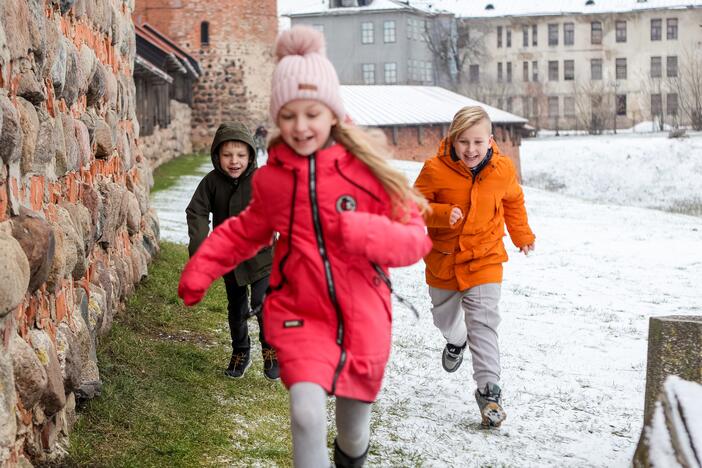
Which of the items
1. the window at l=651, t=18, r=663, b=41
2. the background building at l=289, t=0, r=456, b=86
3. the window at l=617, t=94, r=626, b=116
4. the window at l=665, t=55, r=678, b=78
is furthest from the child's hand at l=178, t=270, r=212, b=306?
the window at l=651, t=18, r=663, b=41

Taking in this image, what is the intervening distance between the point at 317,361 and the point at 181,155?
2729 centimetres

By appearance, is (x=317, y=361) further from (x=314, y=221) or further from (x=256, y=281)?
(x=256, y=281)

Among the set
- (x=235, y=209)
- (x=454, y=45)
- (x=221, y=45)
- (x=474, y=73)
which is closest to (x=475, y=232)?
(x=235, y=209)

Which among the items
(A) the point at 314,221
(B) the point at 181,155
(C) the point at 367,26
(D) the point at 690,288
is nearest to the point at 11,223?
(A) the point at 314,221

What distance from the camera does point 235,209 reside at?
5258 millimetres

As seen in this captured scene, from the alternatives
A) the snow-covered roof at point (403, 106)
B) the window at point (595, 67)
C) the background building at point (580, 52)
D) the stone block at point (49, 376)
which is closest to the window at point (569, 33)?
the background building at point (580, 52)

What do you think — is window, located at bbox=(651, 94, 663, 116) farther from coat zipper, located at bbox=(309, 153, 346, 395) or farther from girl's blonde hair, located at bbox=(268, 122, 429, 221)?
coat zipper, located at bbox=(309, 153, 346, 395)

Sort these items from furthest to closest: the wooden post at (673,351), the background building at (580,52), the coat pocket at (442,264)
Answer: the background building at (580,52)
the coat pocket at (442,264)
the wooden post at (673,351)

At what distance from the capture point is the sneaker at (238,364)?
5402mm

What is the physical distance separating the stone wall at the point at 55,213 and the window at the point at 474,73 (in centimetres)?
5823

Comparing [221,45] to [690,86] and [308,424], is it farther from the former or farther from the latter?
[308,424]

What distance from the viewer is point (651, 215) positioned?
18062 mm

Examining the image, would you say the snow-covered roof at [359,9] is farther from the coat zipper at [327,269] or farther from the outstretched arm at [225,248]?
the coat zipper at [327,269]

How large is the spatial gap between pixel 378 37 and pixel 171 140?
117ft
